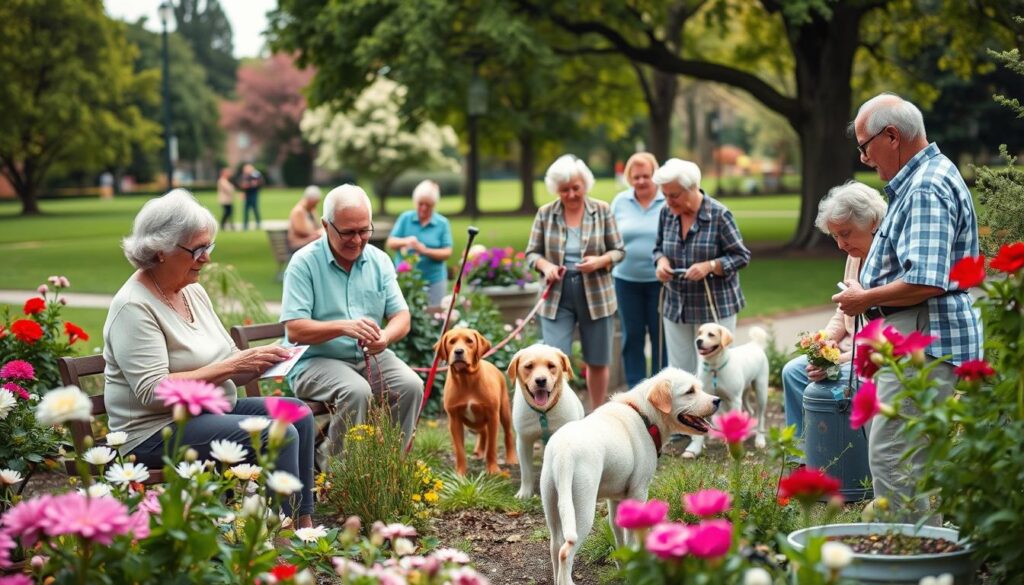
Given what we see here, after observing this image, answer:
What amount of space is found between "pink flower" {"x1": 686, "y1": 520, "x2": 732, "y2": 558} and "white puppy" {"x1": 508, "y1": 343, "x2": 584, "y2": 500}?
367 cm

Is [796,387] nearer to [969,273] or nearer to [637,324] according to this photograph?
[637,324]

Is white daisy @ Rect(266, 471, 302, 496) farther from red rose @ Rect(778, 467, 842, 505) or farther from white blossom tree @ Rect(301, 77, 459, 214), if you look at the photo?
white blossom tree @ Rect(301, 77, 459, 214)

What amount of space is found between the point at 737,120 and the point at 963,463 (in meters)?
98.5

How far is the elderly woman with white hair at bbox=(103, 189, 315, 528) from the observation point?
4793mm

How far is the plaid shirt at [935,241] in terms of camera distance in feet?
14.0

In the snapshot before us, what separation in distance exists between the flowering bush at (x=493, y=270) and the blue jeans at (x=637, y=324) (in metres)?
2.00

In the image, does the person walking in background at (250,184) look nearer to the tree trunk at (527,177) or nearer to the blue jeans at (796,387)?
the tree trunk at (527,177)

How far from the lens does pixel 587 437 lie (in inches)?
186

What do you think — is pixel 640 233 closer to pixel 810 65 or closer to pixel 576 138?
pixel 810 65

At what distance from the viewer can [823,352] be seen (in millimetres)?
5992

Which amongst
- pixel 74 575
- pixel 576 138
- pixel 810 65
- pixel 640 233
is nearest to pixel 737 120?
pixel 576 138

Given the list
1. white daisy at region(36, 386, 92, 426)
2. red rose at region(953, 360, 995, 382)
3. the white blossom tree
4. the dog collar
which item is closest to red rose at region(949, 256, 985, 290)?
red rose at region(953, 360, 995, 382)

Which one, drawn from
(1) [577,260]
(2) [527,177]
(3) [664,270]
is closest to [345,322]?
(1) [577,260]

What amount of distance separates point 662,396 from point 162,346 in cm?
228
